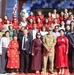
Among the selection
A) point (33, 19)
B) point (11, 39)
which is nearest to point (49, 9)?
point (33, 19)

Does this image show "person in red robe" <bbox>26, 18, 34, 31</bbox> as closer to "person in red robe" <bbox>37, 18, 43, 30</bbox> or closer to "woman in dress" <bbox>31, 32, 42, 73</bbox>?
"person in red robe" <bbox>37, 18, 43, 30</bbox>

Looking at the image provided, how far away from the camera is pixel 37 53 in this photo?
14.4 metres

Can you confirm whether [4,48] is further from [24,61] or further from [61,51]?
[61,51]

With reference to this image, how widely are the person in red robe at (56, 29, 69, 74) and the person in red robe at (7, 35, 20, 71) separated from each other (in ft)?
5.04

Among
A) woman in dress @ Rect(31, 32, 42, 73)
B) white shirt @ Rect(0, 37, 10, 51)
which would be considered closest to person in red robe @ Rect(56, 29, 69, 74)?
woman in dress @ Rect(31, 32, 42, 73)

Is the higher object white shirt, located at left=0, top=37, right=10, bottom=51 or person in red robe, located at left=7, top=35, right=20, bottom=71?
white shirt, located at left=0, top=37, right=10, bottom=51

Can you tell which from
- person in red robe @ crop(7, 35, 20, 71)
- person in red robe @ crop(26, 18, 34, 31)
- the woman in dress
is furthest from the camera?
person in red robe @ crop(26, 18, 34, 31)

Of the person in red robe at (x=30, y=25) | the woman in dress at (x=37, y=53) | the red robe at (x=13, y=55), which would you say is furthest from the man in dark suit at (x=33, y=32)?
the red robe at (x=13, y=55)

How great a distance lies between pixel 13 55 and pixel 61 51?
6.02ft

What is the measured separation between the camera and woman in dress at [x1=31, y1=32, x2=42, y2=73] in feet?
46.8

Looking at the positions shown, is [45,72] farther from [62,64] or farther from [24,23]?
[24,23]

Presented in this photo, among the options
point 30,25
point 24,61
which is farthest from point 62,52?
point 30,25

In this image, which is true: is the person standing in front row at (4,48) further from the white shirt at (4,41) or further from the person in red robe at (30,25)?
the person in red robe at (30,25)

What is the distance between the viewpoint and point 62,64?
14398mm
